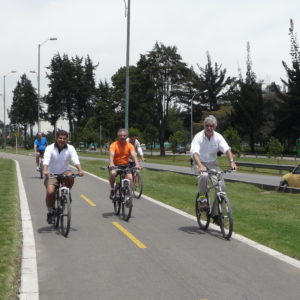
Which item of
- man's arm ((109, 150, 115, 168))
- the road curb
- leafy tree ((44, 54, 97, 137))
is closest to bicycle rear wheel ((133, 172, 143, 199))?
man's arm ((109, 150, 115, 168))

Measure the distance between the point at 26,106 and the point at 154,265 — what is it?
105 meters

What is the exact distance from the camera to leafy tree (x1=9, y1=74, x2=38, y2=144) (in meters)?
107

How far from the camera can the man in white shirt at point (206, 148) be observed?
330 inches

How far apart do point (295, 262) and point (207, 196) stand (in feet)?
8.12

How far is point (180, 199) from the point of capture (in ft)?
43.9

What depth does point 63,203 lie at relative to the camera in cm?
848

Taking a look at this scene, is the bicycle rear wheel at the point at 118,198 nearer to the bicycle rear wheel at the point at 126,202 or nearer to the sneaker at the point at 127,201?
the bicycle rear wheel at the point at 126,202

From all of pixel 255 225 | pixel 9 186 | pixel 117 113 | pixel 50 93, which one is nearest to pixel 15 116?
pixel 50 93

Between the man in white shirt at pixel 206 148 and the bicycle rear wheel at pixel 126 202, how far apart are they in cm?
184

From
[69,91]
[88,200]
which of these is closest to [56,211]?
[88,200]

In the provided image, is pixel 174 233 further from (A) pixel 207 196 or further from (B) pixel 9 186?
(B) pixel 9 186

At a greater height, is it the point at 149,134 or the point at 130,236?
the point at 149,134

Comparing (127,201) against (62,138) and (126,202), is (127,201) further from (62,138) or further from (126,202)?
(62,138)

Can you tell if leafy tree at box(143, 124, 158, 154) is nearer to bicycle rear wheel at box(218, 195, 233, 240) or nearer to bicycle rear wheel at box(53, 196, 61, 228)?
bicycle rear wheel at box(53, 196, 61, 228)
